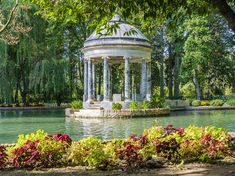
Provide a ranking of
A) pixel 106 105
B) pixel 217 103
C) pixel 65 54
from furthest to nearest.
Answer: pixel 65 54, pixel 217 103, pixel 106 105

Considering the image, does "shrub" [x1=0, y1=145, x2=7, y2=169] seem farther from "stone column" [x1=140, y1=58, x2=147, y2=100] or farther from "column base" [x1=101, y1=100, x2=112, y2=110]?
"stone column" [x1=140, y1=58, x2=147, y2=100]

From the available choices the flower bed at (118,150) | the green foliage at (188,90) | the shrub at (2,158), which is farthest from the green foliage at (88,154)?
the green foliage at (188,90)

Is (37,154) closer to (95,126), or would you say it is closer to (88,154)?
(88,154)

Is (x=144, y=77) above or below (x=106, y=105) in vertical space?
above

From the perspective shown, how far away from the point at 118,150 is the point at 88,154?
0.63 m

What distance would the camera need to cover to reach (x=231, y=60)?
44.7 meters

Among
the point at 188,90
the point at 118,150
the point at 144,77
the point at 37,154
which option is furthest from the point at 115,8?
the point at 188,90

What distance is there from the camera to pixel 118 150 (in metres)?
A: 7.90

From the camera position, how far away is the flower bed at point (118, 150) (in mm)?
7758

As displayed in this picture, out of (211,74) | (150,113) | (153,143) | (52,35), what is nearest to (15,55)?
(52,35)

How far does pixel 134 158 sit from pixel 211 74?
4043 cm

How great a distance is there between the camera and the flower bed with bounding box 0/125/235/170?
7.76 metres

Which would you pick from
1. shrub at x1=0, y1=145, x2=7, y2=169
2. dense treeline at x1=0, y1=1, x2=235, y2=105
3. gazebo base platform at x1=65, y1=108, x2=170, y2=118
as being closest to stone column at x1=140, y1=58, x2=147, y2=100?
dense treeline at x1=0, y1=1, x2=235, y2=105

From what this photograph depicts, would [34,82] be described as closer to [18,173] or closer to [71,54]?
[71,54]
